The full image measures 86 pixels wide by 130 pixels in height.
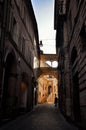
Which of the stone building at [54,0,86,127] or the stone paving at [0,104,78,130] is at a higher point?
the stone building at [54,0,86,127]

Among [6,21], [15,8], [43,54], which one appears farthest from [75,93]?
[43,54]

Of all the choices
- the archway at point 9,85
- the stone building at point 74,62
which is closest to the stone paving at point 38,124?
the stone building at point 74,62

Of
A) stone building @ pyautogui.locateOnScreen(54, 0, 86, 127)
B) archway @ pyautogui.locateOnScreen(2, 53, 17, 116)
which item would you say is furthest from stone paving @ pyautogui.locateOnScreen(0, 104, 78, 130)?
archway @ pyautogui.locateOnScreen(2, 53, 17, 116)

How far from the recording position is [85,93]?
763 cm

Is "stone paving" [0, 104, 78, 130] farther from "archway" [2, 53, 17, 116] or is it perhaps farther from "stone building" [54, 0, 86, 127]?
"archway" [2, 53, 17, 116]

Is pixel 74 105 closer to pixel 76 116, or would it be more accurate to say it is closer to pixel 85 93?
pixel 76 116

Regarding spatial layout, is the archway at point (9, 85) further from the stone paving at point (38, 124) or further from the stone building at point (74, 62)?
the stone building at point (74, 62)

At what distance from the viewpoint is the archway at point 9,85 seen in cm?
1238

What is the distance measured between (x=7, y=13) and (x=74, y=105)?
7540 mm

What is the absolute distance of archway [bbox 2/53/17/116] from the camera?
1238cm

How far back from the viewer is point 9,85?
1286cm

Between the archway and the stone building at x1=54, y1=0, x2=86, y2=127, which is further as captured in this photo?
the archway

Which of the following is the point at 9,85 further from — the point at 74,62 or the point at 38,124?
the point at 74,62

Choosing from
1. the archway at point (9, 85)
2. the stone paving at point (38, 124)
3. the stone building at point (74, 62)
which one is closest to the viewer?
the stone paving at point (38, 124)
